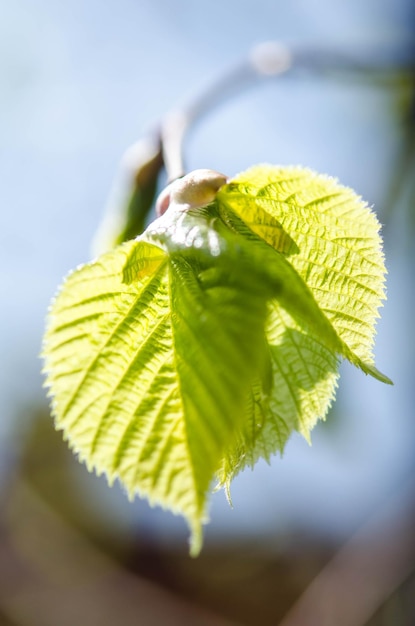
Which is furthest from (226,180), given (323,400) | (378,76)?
(378,76)

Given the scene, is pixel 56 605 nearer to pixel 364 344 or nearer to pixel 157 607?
pixel 157 607

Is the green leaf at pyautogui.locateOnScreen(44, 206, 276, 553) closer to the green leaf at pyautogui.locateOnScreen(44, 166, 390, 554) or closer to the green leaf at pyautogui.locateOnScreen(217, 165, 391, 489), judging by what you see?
the green leaf at pyautogui.locateOnScreen(44, 166, 390, 554)

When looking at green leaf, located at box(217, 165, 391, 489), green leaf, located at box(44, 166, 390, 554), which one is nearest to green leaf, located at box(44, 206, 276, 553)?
green leaf, located at box(44, 166, 390, 554)

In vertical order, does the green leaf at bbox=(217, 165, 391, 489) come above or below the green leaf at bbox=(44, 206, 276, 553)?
above

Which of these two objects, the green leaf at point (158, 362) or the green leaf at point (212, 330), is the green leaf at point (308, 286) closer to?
the green leaf at point (212, 330)

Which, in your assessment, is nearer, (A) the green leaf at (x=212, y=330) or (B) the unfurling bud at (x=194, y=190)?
(A) the green leaf at (x=212, y=330)

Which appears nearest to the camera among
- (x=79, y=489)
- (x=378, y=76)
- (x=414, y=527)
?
(x=378, y=76)

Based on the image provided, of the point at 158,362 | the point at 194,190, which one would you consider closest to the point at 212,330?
the point at 158,362

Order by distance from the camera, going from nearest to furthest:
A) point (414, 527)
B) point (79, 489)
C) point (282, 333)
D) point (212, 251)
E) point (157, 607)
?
1. point (212, 251)
2. point (282, 333)
3. point (414, 527)
4. point (157, 607)
5. point (79, 489)

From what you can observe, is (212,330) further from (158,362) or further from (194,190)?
(194,190)

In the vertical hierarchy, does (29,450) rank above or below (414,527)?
below

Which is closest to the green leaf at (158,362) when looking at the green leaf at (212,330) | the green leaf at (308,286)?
the green leaf at (212,330)
